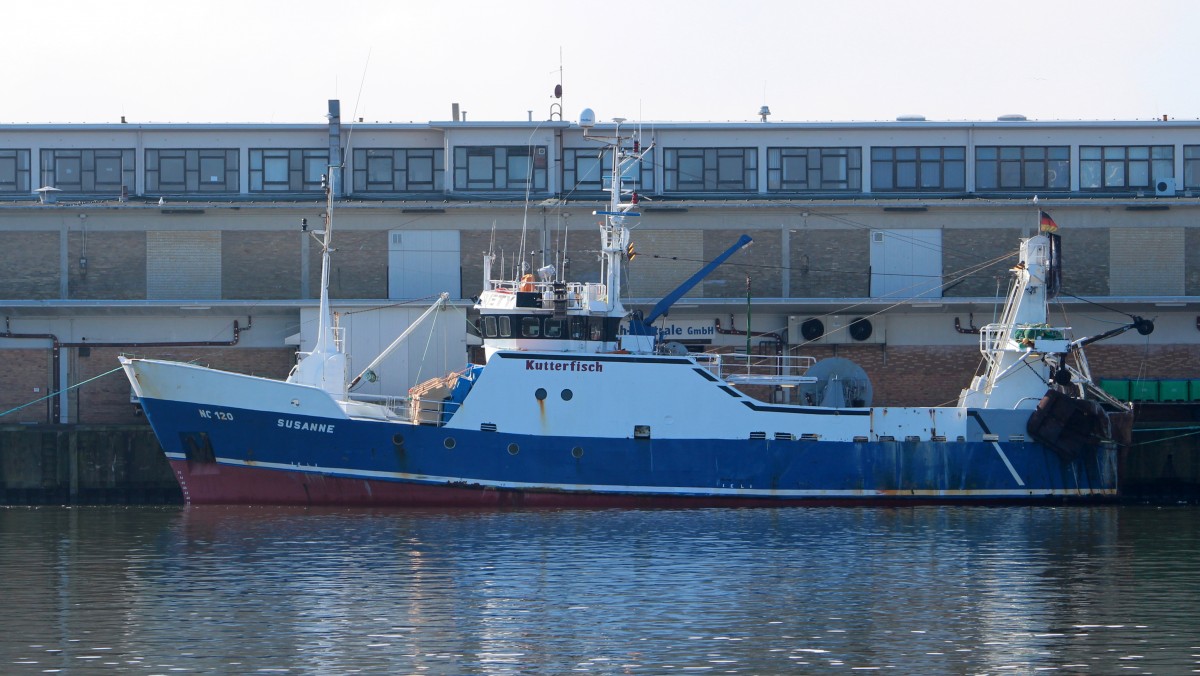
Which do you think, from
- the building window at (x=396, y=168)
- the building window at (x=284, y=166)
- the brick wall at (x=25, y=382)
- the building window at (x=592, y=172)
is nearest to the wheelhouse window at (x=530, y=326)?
the building window at (x=592, y=172)

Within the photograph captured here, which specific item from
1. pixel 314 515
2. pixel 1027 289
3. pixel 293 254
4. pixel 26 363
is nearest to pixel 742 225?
pixel 1027 289

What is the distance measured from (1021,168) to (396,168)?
18733 mm

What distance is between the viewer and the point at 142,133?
142 ft

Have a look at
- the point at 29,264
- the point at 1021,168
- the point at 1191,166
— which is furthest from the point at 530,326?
the point at 1191,166

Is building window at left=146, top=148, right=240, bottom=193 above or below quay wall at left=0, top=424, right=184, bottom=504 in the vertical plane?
above

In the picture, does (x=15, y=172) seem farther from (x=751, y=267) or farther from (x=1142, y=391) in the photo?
(x=1142, y=391)

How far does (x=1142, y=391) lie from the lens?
118 feet

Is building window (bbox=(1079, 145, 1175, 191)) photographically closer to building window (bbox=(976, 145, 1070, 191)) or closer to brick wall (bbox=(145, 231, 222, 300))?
building window (bbox=(976, 145, 1070, 191))

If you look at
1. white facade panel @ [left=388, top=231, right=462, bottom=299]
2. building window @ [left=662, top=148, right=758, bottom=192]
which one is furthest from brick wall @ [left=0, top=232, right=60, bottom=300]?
building window @ [left=662, top=148, right=758, bottom=192]

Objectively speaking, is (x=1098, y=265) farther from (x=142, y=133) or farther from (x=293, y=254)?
(x=142, y=133)

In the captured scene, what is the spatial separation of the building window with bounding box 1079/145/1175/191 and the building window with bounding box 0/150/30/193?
31691 millimetres

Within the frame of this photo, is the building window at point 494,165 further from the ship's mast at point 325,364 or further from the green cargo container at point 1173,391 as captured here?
the green cargo container at point 1173,391

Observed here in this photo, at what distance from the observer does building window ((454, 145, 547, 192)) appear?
4284cm

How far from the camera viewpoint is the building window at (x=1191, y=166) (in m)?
44.0
